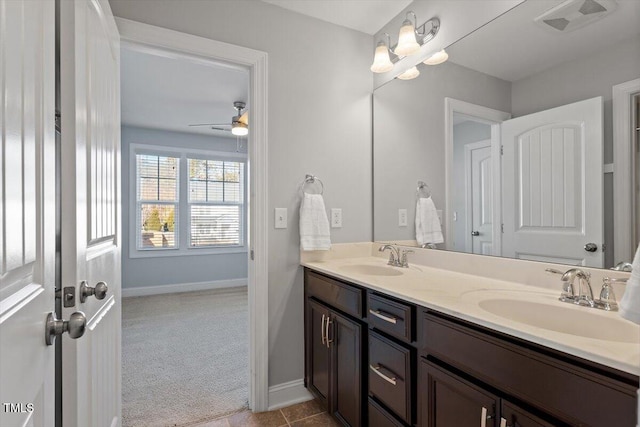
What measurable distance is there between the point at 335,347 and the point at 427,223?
0.92 m

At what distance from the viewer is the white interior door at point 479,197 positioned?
163cm

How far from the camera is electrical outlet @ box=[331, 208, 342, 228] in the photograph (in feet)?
7.17

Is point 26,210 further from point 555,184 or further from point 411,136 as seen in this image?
point 411,136

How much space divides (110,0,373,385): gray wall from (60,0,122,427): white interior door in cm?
75

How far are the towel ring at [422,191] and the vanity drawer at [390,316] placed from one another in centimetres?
87

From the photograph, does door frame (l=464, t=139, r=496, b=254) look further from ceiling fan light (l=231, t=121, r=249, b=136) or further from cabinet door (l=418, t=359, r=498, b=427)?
ceiling fan light (l=231, t=121, r=249, b=136)

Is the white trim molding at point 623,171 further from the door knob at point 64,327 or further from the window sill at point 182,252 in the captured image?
the window sill at point 182,252

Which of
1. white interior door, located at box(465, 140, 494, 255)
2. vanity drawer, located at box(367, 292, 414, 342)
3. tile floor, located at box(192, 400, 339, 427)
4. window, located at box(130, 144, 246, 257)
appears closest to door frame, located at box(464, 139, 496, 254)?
white interior door, located at box(465, 140, 494, 255)

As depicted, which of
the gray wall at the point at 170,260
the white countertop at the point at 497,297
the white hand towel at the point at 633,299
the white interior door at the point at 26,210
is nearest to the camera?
the white interior door at the point at 26,210

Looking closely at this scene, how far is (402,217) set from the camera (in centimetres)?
216

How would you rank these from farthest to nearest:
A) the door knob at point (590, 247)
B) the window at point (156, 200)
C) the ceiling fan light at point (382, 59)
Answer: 1. the window at point (156, 200)
2. the ceiling fan light at point (382, 59)
3. the door knob at point (590, 247)


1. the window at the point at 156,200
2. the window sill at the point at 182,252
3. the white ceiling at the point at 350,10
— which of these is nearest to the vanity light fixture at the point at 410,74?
the white ceiling at the point at 350,10

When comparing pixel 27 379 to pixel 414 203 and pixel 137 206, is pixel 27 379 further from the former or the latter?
pixel 137 206

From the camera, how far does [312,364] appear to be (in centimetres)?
195
